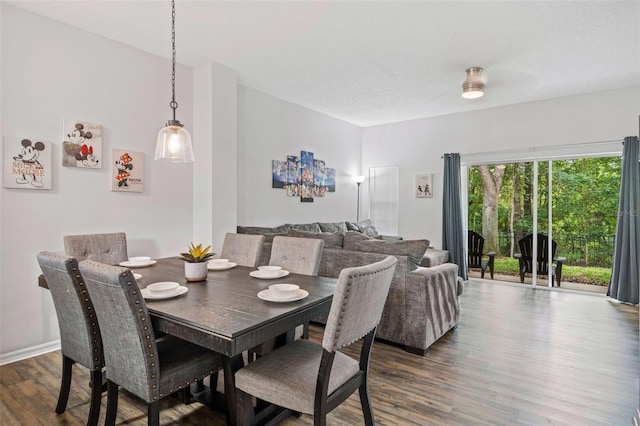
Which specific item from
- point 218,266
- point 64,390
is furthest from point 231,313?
point 64,390

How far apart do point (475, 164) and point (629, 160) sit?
6.43ft

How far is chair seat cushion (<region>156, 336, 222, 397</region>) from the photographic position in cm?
160

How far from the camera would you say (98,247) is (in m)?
2.81

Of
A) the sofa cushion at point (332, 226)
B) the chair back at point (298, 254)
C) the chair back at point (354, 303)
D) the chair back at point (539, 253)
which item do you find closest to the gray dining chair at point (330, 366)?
the chair back at point (354, 303)

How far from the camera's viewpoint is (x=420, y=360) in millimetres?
2820

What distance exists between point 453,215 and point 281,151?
3.03 metres

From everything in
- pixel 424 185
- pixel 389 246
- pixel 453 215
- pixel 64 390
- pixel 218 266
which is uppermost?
pixel 424 185

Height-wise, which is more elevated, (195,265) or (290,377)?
(195,265)

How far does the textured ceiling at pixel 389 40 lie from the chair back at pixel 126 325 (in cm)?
226

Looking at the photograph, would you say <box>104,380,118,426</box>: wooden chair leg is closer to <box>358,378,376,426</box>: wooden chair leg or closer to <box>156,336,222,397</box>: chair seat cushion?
<box>156,336,222,397</box>: chair seat cushion

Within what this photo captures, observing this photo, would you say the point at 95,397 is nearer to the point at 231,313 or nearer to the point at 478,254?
the point at 231,313

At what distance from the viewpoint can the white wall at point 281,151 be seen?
4.75 m

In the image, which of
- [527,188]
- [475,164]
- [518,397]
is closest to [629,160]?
[527,188]

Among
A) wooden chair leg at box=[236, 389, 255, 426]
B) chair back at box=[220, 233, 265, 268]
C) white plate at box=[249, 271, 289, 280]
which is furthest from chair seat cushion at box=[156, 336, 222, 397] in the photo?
chair back at box=[220, 233, 265, 268]
